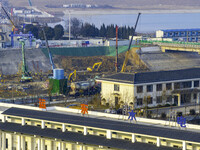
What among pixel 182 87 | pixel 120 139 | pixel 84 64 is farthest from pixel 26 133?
pixel 84 64

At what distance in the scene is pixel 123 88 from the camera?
27359mm

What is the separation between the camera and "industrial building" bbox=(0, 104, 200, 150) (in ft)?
50.9

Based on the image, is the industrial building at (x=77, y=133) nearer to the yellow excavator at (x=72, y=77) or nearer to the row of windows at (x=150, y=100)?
the row of windows at (x=150, y=100)

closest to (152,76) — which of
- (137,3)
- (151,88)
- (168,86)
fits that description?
(151,88)

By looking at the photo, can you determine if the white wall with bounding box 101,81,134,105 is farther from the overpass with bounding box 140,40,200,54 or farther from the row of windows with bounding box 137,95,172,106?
the overpass with bounding box 140,40,200,54

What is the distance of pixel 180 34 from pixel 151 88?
2752 cm

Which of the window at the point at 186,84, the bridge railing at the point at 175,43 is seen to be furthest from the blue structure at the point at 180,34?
the window at the point at 186,84

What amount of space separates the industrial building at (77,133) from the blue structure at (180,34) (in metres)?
35.1

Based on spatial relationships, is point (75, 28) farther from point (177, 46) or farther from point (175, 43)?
point (177, 46)

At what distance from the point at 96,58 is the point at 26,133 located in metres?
27.2

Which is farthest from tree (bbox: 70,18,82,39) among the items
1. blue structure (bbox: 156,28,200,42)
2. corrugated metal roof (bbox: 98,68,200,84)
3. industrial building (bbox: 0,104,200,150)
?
industrial building (bbox: 0,104,200,150)

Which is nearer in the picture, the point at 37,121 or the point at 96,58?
Answer: the point at 37,121

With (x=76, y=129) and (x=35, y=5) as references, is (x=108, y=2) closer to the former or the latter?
(x=35, y=5)

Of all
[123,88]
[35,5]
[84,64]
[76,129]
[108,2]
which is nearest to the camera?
[76,129]
